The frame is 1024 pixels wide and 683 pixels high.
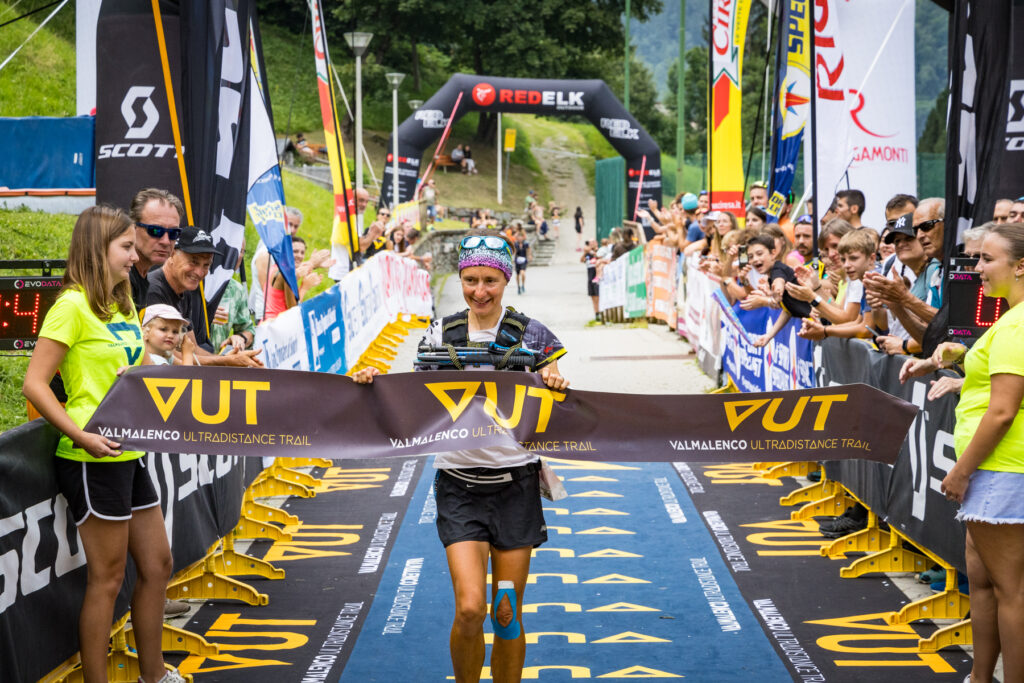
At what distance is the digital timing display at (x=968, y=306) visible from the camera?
557 centimetres

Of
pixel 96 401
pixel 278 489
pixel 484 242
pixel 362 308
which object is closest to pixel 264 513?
pixel 278 489

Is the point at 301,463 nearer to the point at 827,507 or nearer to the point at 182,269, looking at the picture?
the point at 827,507

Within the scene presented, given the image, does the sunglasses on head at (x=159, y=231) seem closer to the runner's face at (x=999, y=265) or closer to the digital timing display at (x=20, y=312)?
the digital timing display at (x=20, y=312)

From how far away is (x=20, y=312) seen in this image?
5.52m

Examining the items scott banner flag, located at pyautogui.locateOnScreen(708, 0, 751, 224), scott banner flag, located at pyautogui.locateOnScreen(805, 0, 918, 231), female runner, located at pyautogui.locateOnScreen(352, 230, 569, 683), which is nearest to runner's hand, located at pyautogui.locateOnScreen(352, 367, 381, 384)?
female runner, located at pyautogui.locateOnScreen(352, 230, 569, 683)

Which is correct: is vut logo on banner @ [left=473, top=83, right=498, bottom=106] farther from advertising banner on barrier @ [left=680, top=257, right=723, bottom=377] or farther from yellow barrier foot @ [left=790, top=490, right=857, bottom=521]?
yellow barrier foot @ [left=790, top=490, right=857, bottom=521]

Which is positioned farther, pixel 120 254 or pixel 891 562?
pixel 891 562

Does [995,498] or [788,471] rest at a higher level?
[995,498]

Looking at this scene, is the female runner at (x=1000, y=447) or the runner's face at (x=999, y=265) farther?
the runner's face at (x=999, y=265)

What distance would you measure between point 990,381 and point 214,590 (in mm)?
4584

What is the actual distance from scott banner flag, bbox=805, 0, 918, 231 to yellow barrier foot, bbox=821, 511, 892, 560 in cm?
600

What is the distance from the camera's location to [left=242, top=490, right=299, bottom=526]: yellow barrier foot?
27.9 feet

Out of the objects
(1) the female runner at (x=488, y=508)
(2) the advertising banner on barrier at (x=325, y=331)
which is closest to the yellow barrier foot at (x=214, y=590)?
(1) the female runner at (x=488, y=508)

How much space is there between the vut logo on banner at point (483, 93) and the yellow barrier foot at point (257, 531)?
25.8 metres
